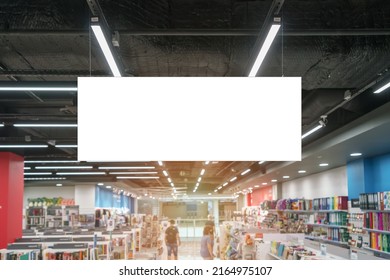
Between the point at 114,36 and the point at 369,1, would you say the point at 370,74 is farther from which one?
the point at 114,36

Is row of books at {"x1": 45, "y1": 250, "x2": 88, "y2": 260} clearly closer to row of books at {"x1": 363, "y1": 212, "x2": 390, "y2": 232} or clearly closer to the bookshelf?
row of books at {"x1": 363, "y1": 212, "x2": 390, "y2": 232}

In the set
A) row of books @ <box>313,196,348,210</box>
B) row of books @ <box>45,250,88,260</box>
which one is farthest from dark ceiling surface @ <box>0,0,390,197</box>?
row of books @ <box>313,196,348,210</box>

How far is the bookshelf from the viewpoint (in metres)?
21.5

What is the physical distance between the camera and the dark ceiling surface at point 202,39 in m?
5.11

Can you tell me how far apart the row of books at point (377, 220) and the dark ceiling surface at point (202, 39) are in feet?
12.8

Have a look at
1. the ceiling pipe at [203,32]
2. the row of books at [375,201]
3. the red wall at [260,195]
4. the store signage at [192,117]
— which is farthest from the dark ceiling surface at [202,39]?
the red wall at [260,195]

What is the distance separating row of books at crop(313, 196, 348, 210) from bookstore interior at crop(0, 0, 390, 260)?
44 mm

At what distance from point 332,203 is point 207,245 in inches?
150

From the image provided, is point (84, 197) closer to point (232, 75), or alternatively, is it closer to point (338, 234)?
point (338, 234)

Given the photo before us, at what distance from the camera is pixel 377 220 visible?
1036 centimetres

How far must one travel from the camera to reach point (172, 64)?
6.20 m

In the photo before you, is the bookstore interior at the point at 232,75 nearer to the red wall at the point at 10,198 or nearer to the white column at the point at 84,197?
the red wall at the point at 10,198
